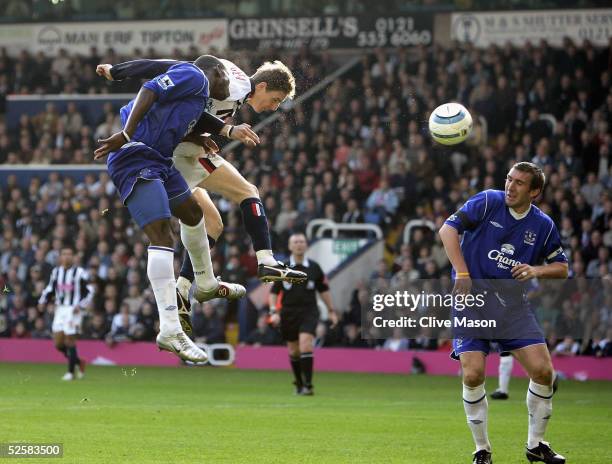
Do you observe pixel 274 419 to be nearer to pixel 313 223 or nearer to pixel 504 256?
pixel 504 256

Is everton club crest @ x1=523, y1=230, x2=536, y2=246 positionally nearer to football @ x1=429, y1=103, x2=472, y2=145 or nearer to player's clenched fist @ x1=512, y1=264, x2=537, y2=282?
player's clenched fist @ x1=512, y1=264, x2=537, y2=282

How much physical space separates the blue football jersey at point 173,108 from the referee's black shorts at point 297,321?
8.59 m

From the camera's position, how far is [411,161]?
22141mm

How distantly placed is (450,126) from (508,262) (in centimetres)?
119

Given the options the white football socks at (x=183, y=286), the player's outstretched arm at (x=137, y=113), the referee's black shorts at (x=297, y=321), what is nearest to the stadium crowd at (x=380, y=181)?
the referee's black shorts at (x=297, y=321)

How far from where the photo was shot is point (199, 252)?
356 inches

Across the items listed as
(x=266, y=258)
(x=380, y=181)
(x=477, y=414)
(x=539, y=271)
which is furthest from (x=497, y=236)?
(x=380, y=181)

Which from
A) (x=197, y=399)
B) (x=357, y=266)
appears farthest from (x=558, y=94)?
(x=197, y=399)

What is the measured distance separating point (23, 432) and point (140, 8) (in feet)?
58.5

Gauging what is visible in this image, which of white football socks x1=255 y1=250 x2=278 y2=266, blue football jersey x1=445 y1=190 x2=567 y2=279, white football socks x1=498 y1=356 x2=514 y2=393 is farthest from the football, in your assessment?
white football socks x1=498 y1=356 x2=514 y2=393

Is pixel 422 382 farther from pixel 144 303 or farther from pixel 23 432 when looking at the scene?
pixel 23 432

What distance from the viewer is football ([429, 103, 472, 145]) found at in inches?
385

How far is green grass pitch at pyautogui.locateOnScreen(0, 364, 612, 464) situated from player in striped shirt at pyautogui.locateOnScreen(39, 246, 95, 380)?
0.58 m

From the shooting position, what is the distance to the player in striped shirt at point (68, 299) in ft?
62.2
